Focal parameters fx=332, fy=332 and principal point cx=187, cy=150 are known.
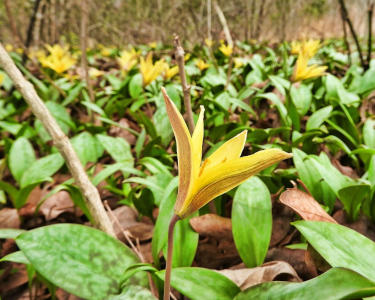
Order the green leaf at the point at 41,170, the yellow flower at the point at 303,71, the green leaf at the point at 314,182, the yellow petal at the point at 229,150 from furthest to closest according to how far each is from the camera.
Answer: the yellow flower at the point at 303,71, the green leaf at the point at 41,170, the green leaf at the point at 314,182, the yellow petal at the point at 229,150

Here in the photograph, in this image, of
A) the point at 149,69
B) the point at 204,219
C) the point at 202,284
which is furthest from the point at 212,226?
the point at 149,69

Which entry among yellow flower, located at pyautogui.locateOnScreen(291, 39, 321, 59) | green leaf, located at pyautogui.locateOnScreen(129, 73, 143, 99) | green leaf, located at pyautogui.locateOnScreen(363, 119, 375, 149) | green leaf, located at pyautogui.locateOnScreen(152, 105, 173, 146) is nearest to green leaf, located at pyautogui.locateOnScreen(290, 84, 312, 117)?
yellow flower, located at pyautogui.locateOnScreen(291, 39, 321, 59)

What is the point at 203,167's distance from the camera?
0.54 metres

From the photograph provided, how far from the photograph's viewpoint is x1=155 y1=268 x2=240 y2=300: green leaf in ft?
2.15

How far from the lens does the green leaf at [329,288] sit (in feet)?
1.49

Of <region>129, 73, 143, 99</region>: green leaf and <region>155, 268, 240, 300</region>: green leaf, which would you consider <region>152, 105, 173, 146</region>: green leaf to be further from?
<region>155, 268, 240, 300</region>: green leaf

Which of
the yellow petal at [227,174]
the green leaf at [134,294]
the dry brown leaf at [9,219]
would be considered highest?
the yellow petal at [227,174]

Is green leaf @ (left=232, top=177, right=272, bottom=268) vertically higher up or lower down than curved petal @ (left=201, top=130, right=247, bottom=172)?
lower down

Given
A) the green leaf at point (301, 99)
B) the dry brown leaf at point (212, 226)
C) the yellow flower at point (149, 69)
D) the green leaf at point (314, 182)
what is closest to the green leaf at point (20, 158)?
the yellow flower at point (149, 69)

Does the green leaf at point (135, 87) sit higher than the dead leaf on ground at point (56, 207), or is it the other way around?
the green leaf at point (135, 87)

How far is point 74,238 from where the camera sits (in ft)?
2.47

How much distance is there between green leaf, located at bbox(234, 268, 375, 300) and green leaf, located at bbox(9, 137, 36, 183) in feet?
3.97

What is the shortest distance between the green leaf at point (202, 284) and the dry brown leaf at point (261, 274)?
0.04 meters

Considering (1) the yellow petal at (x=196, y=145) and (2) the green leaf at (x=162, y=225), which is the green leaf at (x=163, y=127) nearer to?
(2) the green leaf at (x=162, y=225)
